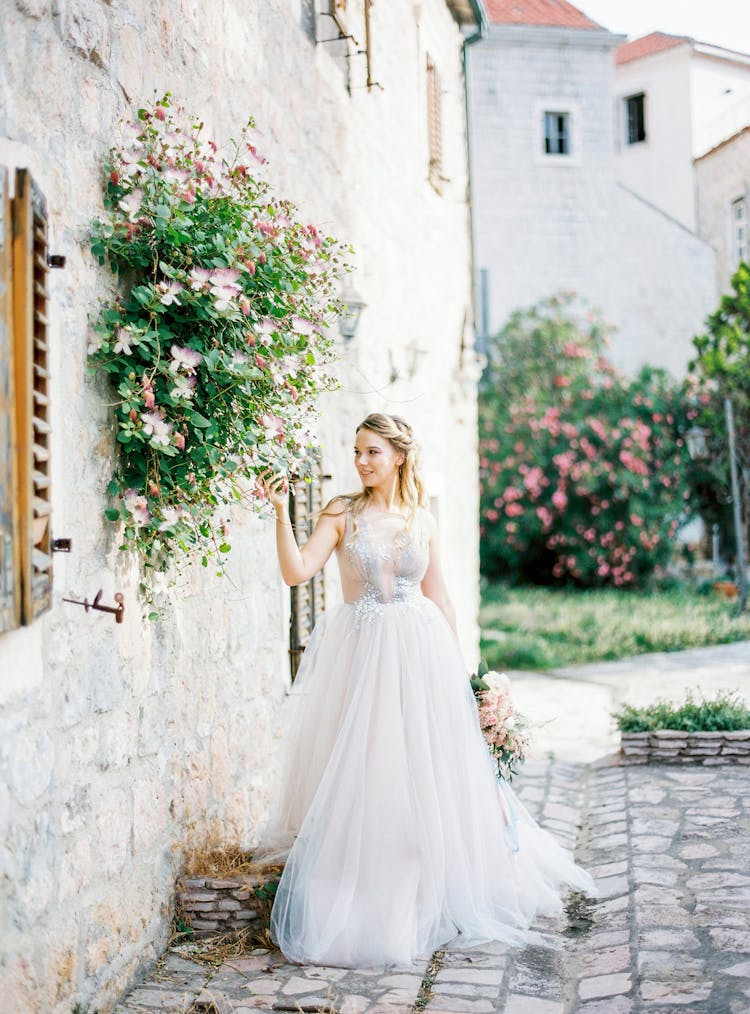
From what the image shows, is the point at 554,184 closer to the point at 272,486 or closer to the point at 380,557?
the point at 380,557

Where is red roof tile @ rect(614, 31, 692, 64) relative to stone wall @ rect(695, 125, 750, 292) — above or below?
above

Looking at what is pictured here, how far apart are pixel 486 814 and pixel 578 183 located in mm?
17604

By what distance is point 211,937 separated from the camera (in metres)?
4.09

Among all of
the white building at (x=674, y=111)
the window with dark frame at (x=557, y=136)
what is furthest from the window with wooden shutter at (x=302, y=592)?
the white building at (x=674, y=111)

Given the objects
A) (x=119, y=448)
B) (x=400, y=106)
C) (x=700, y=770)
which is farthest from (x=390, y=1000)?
(x=400, y=106)

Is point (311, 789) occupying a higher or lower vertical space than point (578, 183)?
lower

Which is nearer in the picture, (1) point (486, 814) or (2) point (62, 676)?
(2) point (62, 676)

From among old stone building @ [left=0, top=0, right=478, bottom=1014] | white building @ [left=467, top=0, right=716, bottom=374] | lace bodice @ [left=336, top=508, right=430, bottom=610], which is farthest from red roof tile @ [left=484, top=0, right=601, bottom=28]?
lace bodice @ [left=336, top=508, right=430, bottom=610]

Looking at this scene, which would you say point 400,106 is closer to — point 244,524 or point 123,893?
point 244,524

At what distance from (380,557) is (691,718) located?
3.48m

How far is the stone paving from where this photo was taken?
3.55 metres

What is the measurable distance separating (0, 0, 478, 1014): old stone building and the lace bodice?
19.7 inches

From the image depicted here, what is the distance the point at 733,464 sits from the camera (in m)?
15.6

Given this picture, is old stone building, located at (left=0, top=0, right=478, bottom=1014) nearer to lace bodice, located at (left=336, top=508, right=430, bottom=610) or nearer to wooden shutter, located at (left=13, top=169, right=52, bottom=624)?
wooden shutter, located at (left=13, top=169, right=52, bottom=624)
